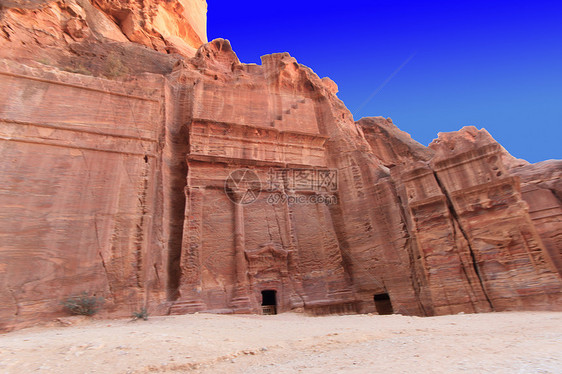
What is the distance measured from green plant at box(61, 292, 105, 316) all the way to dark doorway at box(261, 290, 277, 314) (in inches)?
216

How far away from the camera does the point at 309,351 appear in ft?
15.9

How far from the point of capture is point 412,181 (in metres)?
11.7

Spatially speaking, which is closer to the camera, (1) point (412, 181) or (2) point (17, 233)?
(2) point (17, 233)

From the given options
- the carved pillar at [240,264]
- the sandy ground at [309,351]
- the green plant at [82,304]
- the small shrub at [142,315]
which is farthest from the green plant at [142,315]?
the carved pillar at [240,264]

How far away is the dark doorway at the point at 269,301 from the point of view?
11166mm

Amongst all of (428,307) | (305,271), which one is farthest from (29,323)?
(428,307)

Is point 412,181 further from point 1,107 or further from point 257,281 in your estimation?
point 1,107

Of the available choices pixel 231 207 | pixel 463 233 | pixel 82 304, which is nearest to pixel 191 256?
pixel 231 207

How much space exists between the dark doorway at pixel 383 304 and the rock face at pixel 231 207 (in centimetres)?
5

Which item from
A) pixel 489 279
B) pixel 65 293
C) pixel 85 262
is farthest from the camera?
pixel 489 279

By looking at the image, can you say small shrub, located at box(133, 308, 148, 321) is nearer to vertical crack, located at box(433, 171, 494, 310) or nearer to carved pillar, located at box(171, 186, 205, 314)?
carved pillar, located at box(171, 186, 205, 314)

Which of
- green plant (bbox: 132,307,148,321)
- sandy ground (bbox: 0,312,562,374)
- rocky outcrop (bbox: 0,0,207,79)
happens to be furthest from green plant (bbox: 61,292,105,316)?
rocky outcrop (bbox: 0,0,207,79)

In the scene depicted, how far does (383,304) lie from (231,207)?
296 inches

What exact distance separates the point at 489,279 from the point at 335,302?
5.15m
